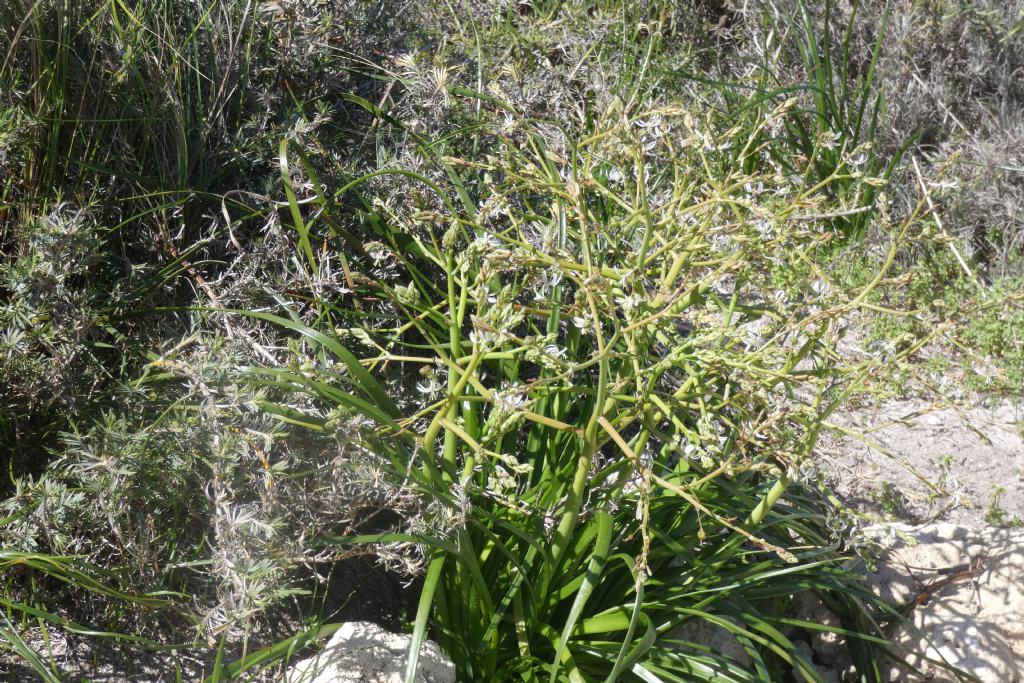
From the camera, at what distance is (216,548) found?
2041mm

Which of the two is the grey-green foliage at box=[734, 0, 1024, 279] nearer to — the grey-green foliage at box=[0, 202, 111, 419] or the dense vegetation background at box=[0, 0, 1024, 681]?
the dense vegetation background at box=[0, 0, 1024, 681]

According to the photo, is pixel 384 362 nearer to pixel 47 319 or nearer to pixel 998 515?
pixel 47 319

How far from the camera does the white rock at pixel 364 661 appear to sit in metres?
2.02

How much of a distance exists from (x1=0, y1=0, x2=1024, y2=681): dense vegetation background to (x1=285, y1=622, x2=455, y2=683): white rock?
0.26 ft

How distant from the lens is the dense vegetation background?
1.97 metres

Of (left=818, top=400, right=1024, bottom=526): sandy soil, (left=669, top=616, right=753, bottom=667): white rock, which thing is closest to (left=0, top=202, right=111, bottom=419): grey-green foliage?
(left=669, top=616, right=753, bottom=667): white rock

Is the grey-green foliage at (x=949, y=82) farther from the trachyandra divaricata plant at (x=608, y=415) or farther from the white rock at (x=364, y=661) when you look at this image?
the white rock at (x=364, y=661)

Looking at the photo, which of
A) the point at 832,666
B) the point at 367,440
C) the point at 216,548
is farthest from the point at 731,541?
the point at 216,548

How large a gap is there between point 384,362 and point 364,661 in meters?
0.67

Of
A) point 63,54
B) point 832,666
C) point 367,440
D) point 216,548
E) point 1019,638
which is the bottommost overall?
point 832,666

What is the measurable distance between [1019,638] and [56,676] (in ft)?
8.31

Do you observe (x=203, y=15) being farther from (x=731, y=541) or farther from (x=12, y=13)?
(x=731, y=541)

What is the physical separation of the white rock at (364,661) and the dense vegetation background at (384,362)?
78mm

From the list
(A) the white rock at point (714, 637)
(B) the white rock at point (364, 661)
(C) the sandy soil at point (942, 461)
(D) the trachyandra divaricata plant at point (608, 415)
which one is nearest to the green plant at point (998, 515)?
(C) the sandy soil at point (942, 461)
